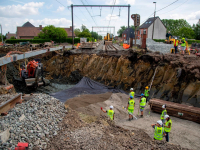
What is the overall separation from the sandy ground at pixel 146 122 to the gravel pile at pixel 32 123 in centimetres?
222

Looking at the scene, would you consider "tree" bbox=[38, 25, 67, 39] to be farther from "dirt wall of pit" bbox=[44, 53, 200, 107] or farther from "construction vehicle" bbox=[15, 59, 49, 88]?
"construction vehicle" bbox=[15, 59, 49, 88]

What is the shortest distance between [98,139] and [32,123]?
2821mm

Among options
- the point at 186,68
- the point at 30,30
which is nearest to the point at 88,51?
the point at 186,68

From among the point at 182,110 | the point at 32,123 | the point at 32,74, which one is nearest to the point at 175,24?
the point at 182,110

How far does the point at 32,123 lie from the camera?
265 inches

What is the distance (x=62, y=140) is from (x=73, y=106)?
4402mm

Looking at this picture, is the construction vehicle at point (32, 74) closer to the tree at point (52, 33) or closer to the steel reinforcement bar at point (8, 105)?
the steel reinforcement bar at point (8, 105)

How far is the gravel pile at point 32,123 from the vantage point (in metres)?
5.86

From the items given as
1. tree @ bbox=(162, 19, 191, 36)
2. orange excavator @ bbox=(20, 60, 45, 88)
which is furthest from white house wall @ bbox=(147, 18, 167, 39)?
orange excavator @ bbox=(20, 60, 45, 88)

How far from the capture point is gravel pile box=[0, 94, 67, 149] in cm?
586

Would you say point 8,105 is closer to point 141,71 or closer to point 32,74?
point 32,74

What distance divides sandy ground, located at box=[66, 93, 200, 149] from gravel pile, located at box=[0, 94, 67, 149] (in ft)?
7.30

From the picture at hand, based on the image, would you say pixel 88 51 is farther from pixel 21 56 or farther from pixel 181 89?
pixel 181 89

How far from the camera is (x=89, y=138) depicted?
20.2 feet
